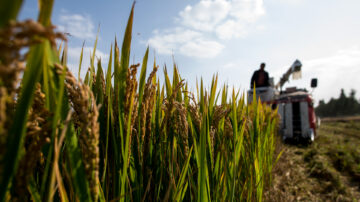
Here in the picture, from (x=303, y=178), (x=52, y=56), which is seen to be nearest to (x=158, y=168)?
(x=52, y=56)

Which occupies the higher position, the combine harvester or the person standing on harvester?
the person standing on harvester

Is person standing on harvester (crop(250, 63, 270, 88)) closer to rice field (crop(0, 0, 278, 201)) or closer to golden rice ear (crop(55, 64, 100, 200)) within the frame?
rice field (crop(0, 0, 278, 201))

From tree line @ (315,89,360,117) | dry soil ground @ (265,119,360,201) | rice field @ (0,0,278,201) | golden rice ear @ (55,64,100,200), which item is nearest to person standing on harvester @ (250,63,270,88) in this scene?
dry soil ground @ (265,119,360,201)

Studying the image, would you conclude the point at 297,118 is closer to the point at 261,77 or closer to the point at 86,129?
the point at 261,77

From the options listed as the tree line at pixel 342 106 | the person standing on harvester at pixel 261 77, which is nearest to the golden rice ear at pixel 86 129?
the person standing on harvester at pixel 261 77

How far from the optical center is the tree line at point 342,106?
57.1 m

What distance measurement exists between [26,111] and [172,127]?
2.35 feet

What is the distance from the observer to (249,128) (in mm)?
1567

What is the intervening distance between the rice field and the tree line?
71.1m

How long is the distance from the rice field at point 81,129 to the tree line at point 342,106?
71095 millimetres

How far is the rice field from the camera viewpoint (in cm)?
32

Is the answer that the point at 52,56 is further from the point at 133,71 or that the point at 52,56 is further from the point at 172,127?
the point at 172,127

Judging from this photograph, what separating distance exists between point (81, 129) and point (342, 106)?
243 feet

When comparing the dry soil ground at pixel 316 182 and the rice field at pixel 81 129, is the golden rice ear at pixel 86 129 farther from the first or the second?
the dry soil ground at pixel 316 182
